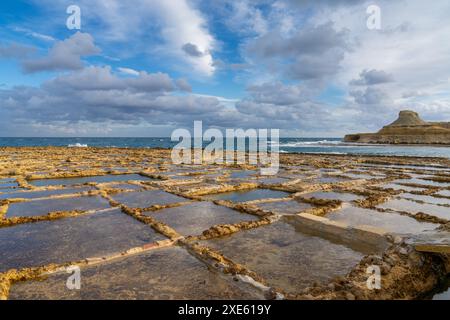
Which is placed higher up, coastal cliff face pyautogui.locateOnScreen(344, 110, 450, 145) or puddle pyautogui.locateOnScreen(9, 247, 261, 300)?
coastal cliff face pyautogui.locateOnScreen(344, 110, 450, 145)

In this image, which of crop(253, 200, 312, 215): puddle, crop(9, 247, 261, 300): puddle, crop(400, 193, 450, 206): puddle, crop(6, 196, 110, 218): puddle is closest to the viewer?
crop(9, 247, 261, 300): puddle

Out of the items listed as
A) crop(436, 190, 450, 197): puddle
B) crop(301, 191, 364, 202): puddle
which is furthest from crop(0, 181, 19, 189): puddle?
crop(436, 190, 450, 197): puddle

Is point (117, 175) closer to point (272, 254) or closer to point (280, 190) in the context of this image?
point (280, 190)

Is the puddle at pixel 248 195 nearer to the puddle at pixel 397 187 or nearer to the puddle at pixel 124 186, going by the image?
Result: the puddle at pixel 124 186

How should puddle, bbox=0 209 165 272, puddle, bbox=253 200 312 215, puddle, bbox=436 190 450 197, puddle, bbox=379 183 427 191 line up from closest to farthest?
puddle, bbox=0 209 165 272
puddle, bbox=253 200 312 215
puddle, bbox=436 190 450 197
puddle, bbox=379 183 427 191

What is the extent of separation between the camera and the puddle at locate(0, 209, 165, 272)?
16.2 feet

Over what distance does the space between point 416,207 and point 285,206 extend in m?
4.26

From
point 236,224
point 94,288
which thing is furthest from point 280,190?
point 94,288

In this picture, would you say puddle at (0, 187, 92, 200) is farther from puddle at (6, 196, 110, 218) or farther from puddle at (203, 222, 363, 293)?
puddle at (203, 222, 363, 293)

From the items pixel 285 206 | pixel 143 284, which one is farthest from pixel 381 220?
pixel 143 284

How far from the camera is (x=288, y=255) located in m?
5.09

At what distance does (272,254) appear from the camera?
5.14 m

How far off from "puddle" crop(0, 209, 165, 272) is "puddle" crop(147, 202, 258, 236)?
27.1 inches

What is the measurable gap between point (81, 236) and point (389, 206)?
29.4ft
